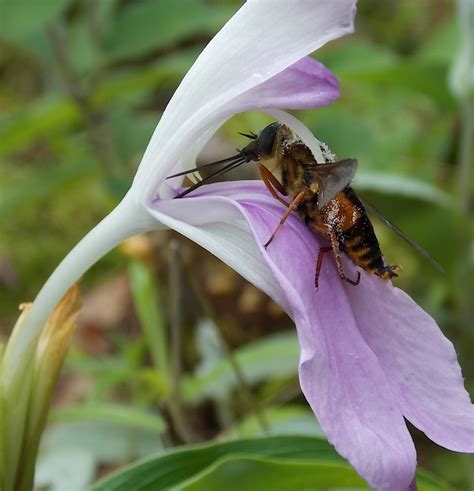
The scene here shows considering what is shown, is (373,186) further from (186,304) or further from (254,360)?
(186,304)

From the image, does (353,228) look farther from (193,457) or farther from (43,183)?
(43,183)

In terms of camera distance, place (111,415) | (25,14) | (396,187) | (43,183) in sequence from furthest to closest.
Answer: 1. (43,183)
2. (25,14)
3. (396,187)
4. (111,415)

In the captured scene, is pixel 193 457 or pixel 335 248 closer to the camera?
pixel 335 248

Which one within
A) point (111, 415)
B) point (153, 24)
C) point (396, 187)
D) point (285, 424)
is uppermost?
point (153, 24)

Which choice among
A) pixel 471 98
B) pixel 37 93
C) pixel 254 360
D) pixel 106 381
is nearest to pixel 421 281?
pixel 471 98

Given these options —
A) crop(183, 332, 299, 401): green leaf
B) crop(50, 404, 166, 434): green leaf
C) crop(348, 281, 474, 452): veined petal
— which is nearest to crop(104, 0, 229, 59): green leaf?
crop(183, 332, 299, 401): green leaf

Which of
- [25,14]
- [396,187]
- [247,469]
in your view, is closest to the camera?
[247,469]

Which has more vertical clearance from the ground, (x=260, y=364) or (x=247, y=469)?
(x=247, y=469)

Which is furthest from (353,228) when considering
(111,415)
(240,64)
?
(111,415)
